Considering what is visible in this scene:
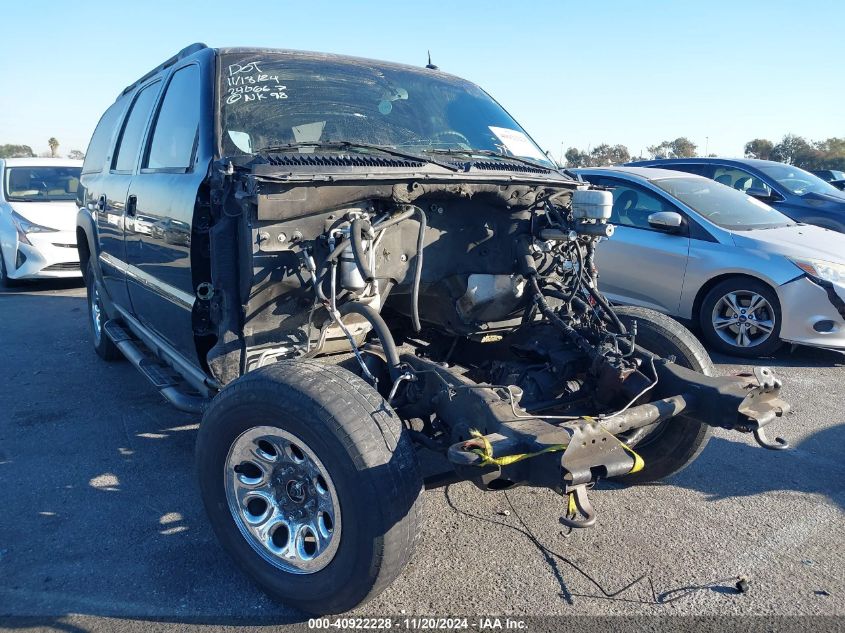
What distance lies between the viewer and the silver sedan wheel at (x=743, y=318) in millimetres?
6062

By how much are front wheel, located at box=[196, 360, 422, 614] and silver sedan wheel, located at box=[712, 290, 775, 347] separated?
4.73 meters

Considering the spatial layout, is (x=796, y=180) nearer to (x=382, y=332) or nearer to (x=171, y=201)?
(x=382, y=332)

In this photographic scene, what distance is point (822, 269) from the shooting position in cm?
585

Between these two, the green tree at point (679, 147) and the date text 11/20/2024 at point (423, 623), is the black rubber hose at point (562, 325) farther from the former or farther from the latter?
the green tree at point (679, 147)

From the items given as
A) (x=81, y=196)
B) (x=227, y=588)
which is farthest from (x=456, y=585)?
(x=81, y=196)

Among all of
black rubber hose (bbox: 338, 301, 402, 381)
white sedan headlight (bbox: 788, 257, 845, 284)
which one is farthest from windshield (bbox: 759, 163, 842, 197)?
black rubber hose (bbox: 338, 301, 402, 381)

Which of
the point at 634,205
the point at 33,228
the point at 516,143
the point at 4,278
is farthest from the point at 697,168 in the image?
the point at 4,278

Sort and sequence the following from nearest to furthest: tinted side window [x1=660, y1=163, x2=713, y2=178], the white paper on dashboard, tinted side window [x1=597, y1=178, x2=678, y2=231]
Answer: the white paper on dashboard → tinted side window [x1=597, y1=178, x2=678, y2=231] → tinted side window [x1=660, y1=163, x2=713, y2=178]

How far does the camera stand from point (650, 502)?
140 inches

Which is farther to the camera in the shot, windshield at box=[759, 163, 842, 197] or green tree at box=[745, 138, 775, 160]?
green tree at box=[745, 138, 775, 160]

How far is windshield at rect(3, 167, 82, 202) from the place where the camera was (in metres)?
9.62

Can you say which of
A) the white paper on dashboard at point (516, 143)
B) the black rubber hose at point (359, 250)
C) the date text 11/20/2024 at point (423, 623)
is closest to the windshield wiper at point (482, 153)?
the white paper on dashboard at point (516, 143)

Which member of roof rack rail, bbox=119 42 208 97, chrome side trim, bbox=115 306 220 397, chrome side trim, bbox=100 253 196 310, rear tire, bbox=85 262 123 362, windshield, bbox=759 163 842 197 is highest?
roof rack rail, bbox=119 42 208 97

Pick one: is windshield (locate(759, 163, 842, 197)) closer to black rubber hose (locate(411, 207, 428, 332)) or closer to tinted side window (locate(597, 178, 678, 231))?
tinted side window (locate(597, 178, 678, 231))
